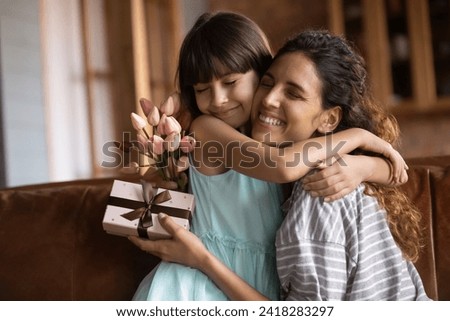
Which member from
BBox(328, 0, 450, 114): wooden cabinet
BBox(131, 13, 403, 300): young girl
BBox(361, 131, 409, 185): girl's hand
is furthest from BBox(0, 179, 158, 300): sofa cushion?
BBox(328, 0, 450, 114): wooden cabinet

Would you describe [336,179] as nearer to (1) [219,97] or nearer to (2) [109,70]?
(1) [219,97]

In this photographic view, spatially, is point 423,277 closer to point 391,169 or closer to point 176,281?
point 391,169

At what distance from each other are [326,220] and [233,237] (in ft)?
0.85

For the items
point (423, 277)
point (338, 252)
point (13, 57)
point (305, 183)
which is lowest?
point (423, 277)

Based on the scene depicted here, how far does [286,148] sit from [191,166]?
11.8 inches

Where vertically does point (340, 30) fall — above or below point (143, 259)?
above

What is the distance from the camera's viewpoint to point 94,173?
193 inches

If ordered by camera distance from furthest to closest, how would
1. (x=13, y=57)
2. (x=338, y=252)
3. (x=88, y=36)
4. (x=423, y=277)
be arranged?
(x=88, y=36), (x=13, y=57), (x=423, y=277), (x=338, y=252)

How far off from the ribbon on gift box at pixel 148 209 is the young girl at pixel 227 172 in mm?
87

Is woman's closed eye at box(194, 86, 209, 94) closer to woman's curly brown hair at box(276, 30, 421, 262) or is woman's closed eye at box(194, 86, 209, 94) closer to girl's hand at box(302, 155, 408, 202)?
woman's curly brown hair at box(276, 30, 421, 262)

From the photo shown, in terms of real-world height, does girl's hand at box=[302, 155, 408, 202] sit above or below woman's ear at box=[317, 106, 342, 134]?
below

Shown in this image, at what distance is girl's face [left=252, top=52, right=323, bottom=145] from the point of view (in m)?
1.42

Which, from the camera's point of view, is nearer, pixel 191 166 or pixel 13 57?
pixel 191 166
